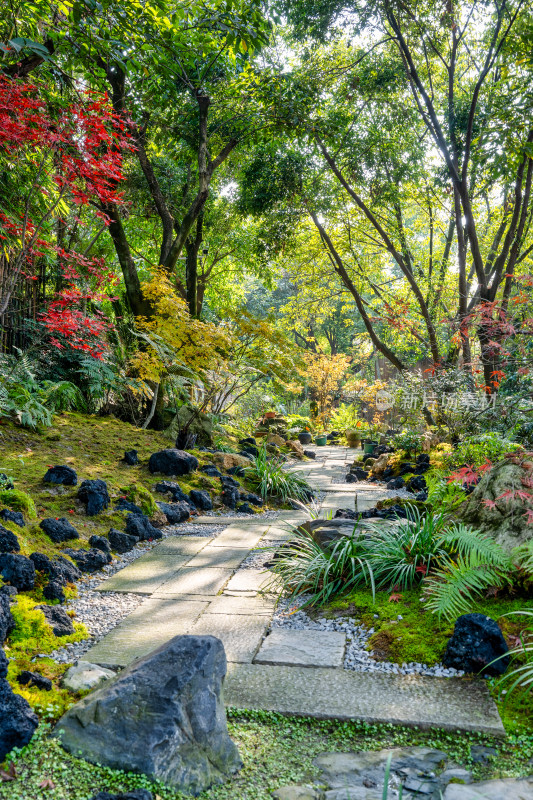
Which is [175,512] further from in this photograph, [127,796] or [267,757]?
[127,796]

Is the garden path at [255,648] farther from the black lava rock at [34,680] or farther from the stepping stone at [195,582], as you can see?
the black lava rock at [34,680]

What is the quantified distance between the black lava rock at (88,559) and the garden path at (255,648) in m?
0.16

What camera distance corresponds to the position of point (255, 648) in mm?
2590

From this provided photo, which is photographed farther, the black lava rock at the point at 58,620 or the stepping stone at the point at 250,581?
the stepping stone at the point at 250,581

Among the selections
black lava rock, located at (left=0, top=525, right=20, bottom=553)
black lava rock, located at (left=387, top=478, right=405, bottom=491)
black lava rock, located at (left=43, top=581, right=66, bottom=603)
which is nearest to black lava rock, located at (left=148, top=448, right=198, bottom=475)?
black lava rock, located at (left=387, top=478, right=405, bottom=491)

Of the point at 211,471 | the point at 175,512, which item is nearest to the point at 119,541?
the point at 175,512

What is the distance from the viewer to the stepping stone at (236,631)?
2.55m

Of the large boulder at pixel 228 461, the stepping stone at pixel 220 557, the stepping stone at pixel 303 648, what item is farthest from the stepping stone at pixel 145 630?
the large boulder at pixel 228 461

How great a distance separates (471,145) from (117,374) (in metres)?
5.54

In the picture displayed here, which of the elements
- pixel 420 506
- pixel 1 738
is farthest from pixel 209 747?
pixel 420 506

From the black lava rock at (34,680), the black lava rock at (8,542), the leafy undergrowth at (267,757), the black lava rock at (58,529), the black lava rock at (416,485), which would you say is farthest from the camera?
the black lava rock at (416,485)

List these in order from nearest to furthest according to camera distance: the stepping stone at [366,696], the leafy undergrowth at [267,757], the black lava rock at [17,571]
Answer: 1. the leafy undergrowth at [267,757]
2. the stepping stone at [366,696]
3. the black lava rock at [17,571]

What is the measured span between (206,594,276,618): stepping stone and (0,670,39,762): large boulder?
4.46ft

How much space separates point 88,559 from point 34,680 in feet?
5.15
